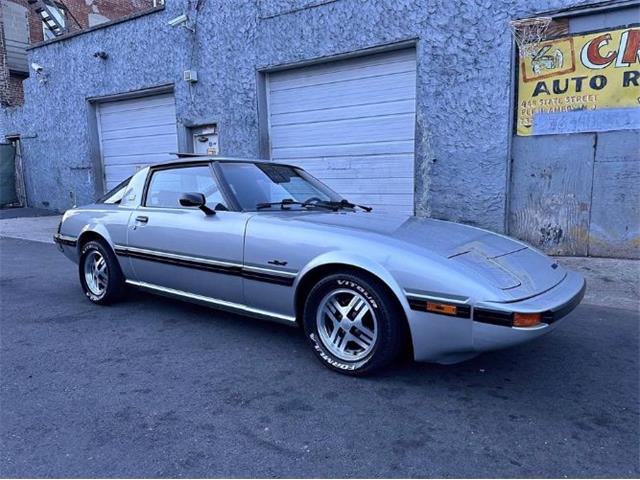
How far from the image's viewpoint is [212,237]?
364 cm

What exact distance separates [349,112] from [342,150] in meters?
0.69

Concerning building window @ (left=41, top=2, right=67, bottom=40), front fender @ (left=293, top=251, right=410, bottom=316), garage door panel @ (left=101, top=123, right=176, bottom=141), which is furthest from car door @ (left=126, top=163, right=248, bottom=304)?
building window @ (left=41, top=2, right=67, bottom=40)

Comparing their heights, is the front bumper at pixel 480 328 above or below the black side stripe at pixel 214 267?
below

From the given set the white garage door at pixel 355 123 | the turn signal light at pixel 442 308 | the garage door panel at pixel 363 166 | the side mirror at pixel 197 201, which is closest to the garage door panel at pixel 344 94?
the white garage door at pixel 355 123

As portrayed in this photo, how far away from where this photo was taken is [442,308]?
2.64 meters

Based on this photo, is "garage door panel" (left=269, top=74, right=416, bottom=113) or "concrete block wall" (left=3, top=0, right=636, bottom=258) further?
"garage door panel" (left=269, top=74, right=416, bottom=113)

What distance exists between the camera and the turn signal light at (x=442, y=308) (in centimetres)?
262

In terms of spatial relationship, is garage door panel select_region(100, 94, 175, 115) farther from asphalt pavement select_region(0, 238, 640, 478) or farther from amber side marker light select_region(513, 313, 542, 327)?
amber side marker light select_region(513, 313, 542, 327)

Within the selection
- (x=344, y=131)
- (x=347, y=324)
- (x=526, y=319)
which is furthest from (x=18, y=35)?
(x=526, y=319)

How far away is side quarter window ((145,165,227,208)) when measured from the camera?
12.6 ft

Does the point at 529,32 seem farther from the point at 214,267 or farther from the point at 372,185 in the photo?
the point at 214,267

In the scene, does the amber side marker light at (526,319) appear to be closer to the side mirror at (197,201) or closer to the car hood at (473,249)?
the car hood at (473,249)

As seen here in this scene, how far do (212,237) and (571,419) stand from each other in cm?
264

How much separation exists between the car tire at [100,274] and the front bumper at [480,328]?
3097mm
